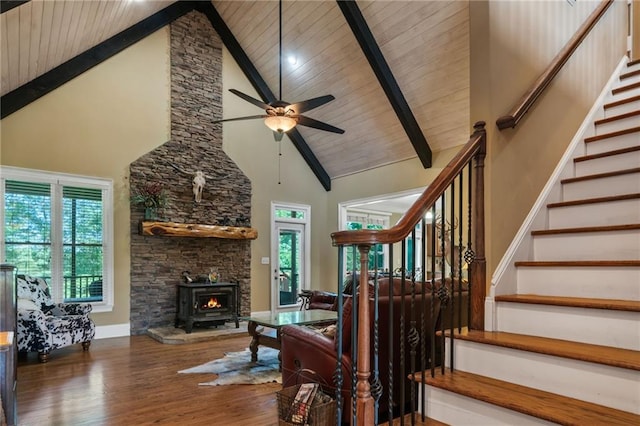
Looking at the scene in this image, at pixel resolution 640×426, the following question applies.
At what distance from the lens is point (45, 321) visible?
462cm

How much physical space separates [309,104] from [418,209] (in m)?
2.99

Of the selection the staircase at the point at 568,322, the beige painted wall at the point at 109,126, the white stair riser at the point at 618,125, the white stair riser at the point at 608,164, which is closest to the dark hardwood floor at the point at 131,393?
the staircase at the point at 568,322

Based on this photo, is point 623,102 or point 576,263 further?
point 623,102

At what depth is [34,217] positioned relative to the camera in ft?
18.2

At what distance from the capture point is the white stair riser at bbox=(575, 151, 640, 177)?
2.58 meters

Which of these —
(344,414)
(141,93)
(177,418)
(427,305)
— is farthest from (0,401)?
(141,93)

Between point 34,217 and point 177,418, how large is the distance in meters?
4.24

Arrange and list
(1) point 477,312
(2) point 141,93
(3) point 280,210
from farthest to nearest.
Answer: (3) point 280,210 → (2) point 141,93 → (1) point 477,312

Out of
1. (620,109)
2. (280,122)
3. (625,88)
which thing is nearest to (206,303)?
(280,122)

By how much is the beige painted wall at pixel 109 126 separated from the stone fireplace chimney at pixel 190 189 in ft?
0.54

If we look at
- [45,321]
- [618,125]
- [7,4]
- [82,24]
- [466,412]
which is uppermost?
[82,24]

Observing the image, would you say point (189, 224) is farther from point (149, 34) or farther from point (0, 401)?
point (0, 401)

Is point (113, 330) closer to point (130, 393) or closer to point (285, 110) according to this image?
point (130, 393)

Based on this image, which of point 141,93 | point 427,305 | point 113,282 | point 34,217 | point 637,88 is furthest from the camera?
point 141,93
